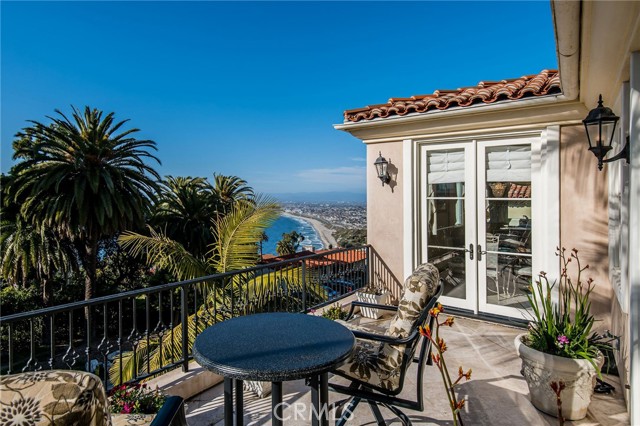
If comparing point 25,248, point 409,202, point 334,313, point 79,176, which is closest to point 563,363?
point 334,313

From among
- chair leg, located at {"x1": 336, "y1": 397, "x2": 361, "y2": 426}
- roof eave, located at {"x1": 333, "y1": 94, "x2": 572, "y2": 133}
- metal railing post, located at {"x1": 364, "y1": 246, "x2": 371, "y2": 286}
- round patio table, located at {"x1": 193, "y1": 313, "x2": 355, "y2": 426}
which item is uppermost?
roof eave, located at {"x1": 333, "y1": 94, "x2": 572, "y2": 133}

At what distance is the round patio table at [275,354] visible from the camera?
1536mm

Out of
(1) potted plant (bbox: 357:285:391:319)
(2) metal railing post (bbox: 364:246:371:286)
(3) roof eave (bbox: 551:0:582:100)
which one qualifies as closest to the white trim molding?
(1) potted plant (bbox: 357:285:391:319)

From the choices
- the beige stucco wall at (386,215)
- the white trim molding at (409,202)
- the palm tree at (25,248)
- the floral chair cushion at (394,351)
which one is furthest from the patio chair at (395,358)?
the palm tree at (25,248)

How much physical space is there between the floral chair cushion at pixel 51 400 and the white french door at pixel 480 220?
14.2 ft

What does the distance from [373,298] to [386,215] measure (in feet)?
4.04

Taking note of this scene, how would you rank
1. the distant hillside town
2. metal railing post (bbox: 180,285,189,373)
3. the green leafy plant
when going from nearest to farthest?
metal railing post (bbox: 180,285,189,373), the green leafy plant, the distant hillside town

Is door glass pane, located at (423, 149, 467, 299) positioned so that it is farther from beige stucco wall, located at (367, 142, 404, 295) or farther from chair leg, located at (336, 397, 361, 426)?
chair leg, located at (336, 397, 361, 426)

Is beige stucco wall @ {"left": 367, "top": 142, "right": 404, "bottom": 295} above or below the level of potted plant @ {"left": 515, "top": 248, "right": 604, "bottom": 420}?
above

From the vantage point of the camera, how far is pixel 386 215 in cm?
515

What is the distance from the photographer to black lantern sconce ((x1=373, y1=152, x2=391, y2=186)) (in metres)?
5.01

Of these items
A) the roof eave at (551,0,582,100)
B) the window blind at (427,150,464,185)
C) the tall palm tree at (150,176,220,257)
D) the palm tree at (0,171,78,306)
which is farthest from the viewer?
the tall palm tree at (150,176,220,257)

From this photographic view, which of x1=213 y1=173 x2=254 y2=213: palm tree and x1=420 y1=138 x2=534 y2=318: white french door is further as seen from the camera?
x1=213 y1=173 x2=254 y2=213: palm tree

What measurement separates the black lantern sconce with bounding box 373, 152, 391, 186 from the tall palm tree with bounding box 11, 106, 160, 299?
928 cm
